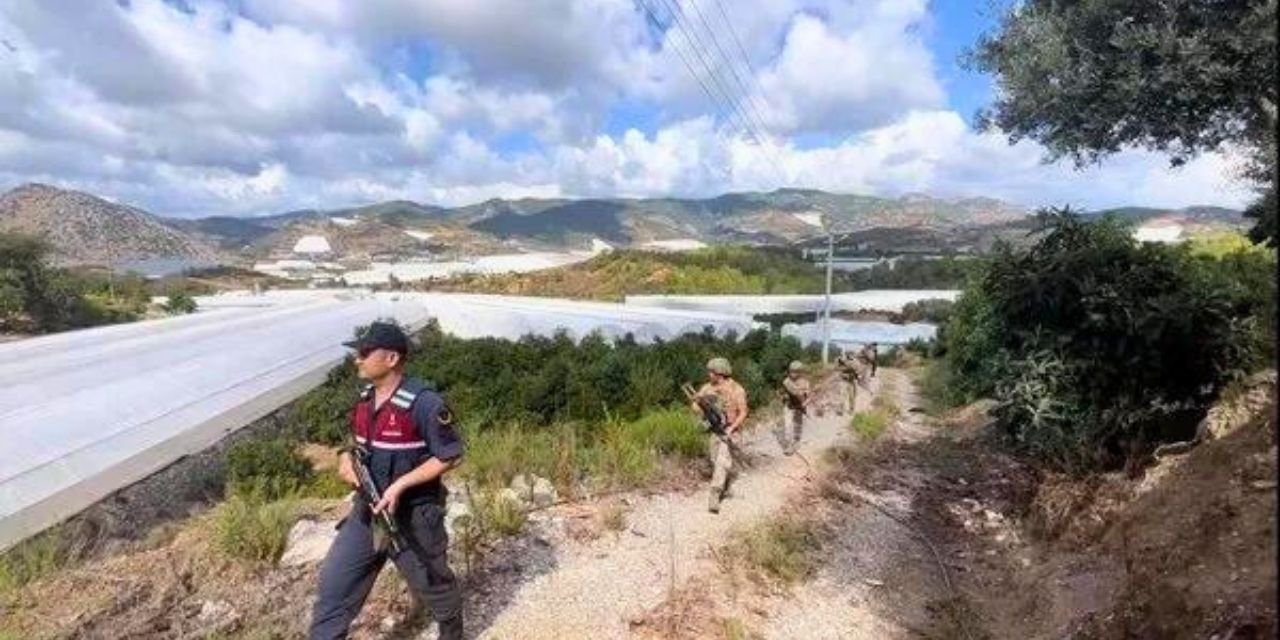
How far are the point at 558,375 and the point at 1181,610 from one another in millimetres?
17466

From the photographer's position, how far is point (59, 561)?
852 centimetres

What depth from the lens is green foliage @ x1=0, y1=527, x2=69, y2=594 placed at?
6637 mm

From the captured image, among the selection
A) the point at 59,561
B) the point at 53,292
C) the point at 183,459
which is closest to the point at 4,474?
the point at 59,561

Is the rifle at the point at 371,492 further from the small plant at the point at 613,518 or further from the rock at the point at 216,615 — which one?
the small plant at the point at 613,518

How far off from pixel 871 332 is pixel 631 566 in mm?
46698

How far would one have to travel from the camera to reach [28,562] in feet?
24.3

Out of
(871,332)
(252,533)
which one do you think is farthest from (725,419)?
(871,332)

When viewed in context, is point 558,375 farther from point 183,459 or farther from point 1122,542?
point 1122,542

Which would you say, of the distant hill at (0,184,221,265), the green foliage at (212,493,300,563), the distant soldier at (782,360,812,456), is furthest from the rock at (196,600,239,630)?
the distant hill at (0,184,221,265)

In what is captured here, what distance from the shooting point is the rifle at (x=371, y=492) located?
15.4ft

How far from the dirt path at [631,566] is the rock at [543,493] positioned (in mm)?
A: 753

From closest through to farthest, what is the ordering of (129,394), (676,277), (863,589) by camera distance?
1. (863,589)
2. (129,394)
3. (676,277)

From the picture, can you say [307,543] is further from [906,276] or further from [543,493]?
[906,276]

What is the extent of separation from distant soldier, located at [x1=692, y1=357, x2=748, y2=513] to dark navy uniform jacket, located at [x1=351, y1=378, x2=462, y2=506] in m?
4.79
